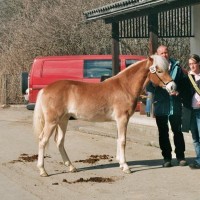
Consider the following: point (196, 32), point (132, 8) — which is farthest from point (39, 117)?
point (196, 32)

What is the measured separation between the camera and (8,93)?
88.3ft

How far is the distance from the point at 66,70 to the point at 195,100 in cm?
1068

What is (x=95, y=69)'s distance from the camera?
19.9m

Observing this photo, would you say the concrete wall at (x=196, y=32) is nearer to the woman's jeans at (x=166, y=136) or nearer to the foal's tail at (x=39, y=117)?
the woman's jeans at (x=166, y=136)

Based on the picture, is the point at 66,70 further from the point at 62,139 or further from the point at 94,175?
the point at 94,175

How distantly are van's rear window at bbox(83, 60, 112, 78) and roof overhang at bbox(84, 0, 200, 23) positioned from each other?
3.14 meters

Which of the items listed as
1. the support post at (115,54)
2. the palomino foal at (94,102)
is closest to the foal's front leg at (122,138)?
the palomino foal at (94,102)

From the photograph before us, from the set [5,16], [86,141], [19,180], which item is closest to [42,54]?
[86,141]

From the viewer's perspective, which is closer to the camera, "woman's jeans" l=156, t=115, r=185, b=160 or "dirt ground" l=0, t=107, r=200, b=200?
"dirt ground" l=0, t=107, r=200, b=200

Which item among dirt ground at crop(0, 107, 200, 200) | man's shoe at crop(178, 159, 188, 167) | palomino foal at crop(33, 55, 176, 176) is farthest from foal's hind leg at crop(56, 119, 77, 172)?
man's shoe at crop(178, 159, 188, 167)

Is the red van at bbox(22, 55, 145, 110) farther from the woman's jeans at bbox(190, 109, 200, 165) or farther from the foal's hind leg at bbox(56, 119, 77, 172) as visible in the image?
the woman's jeans at bbox(190, 109, 200, 165)

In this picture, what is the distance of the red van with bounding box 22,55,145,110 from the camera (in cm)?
1961

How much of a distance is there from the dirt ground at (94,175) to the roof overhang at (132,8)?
3.14m

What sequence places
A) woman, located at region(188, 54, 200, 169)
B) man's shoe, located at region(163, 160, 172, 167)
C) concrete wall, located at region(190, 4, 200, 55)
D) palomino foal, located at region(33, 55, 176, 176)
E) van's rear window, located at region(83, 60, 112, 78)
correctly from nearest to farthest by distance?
woman, located at region(188, 54, 200, 169)
palomino foal, located at region(33, 55, 176, 176)
man's shoe, located at region(163, 160, 172, 167)
concrete wall, located at region(190, 4, 200, 55)
van's rear window, located at region(83, 60, 112, 78)
